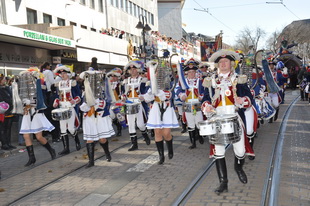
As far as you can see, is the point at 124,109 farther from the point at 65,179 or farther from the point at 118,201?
the point at 118,201

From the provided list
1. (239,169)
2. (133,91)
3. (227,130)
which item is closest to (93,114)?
(133,91)

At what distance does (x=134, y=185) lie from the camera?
5707 mm

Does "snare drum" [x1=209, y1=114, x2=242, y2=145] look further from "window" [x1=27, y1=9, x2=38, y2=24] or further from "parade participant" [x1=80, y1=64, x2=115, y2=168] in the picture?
"window" [x1=27, y1=9, x2=38, y2=24]

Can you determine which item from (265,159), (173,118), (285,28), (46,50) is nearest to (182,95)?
(173,118)

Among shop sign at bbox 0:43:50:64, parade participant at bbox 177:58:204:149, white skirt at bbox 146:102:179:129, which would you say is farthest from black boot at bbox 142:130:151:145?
shop sign at bbox 0:43:50:64

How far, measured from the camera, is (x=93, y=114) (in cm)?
720

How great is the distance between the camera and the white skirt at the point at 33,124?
729cm

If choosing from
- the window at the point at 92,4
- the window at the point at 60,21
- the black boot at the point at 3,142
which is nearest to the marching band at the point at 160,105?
the black boot at the point at 3,142

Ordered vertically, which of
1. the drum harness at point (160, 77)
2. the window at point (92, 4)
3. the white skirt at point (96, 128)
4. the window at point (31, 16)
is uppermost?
the window at point (92, 4)

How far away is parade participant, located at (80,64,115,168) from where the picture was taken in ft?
23.2

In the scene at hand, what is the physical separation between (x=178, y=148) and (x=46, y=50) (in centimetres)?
1368

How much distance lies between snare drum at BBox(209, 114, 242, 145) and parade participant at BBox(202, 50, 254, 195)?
0.16 meters

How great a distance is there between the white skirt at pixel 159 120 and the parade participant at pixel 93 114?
92 cm

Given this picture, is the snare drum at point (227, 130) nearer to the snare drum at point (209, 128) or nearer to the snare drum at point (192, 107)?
the snare drum at point (209, 128)
